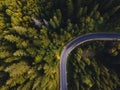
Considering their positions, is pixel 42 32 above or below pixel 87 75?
above

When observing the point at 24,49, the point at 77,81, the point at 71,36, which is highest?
the point at 71,36

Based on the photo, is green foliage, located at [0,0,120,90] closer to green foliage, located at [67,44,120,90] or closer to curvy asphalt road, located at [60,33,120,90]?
green foliage, located at [67,44,120,90]

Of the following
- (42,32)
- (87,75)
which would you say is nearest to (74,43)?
(42,32)

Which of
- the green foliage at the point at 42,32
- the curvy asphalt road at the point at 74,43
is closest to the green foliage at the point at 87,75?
the green foliage at the point at 42,32

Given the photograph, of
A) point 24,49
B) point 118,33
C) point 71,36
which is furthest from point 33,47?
point 118,33

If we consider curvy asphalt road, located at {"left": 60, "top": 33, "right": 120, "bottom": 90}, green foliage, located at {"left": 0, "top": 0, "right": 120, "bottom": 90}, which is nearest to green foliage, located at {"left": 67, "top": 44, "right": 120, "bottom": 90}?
green foliage, located at {"left": 0, "top": 0, "right": 120, "bottom": 90}

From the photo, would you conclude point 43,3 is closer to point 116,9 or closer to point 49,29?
point 49,29

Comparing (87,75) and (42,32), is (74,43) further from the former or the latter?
(87,75)

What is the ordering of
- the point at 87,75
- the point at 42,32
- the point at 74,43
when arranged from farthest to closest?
the point at 87,75, the point at 74,43, the point at 42,32
